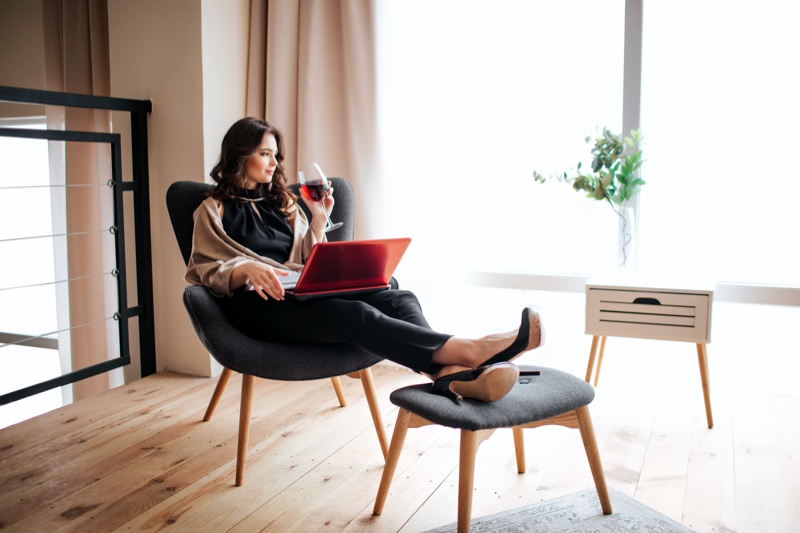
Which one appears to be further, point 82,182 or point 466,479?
point 82,182

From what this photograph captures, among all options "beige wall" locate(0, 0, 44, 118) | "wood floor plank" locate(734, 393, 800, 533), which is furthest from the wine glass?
"beige wall" locate(0, 0, 44, 118)

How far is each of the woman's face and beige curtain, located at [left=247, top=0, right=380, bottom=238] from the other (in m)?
0.76

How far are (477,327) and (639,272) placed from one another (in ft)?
2.52

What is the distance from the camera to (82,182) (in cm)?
348

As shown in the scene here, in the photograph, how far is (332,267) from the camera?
2.02 meters

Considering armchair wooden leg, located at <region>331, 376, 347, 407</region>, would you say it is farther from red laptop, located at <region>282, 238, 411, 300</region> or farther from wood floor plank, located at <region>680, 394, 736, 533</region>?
wood floor plank, located at <region>680, 394, 736, 533</region>

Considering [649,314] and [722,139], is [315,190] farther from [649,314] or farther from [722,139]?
[722,139]

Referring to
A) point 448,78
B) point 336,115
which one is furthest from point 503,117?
point 336,115

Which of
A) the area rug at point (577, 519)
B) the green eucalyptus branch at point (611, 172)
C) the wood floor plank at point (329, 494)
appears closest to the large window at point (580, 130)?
the green eucalyptus branch at point (611, 172)

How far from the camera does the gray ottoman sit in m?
1.59

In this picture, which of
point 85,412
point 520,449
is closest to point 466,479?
point 520,449

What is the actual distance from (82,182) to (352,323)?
7.11 feet

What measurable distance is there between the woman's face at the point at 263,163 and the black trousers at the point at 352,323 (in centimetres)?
45

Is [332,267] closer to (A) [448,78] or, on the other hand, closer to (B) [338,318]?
(B) [338,318]
